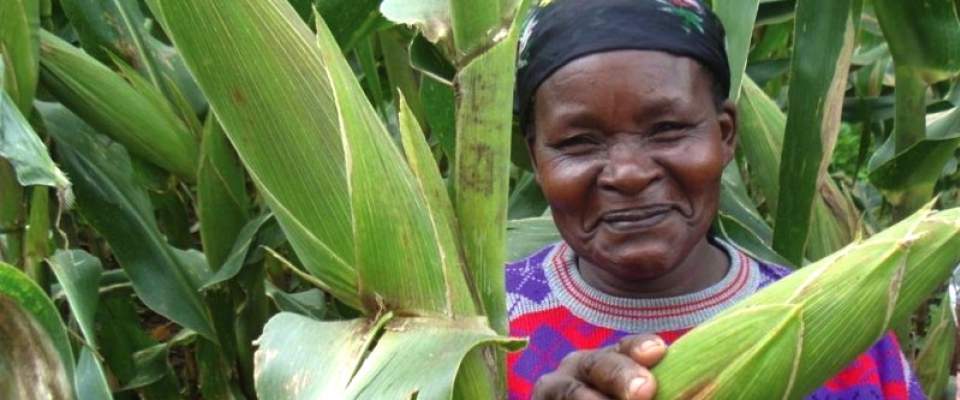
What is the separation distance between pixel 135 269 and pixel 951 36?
850mm

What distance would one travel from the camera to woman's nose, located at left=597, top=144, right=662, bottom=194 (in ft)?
2.83

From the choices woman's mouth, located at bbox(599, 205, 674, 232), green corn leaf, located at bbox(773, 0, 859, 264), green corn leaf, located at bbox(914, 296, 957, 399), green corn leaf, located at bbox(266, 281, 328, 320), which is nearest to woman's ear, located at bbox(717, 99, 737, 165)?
woman's mouth, located at bbox(599, 205, 674, 232)

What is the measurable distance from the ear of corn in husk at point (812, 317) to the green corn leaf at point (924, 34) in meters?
0.66

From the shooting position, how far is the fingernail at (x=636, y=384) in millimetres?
658

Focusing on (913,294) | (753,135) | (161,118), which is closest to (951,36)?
(753,135)

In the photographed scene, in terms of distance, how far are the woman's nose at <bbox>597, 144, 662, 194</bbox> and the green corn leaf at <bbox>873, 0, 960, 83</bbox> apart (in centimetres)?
52

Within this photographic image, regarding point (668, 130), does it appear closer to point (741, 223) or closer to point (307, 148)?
point (307, 148)

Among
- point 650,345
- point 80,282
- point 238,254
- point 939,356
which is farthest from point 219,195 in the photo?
point 939,356

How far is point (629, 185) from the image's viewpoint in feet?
2.84

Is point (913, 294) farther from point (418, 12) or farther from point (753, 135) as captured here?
point (753, 135)

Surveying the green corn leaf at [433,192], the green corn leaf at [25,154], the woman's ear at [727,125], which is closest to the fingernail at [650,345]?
the green corn leaf at [433,192]

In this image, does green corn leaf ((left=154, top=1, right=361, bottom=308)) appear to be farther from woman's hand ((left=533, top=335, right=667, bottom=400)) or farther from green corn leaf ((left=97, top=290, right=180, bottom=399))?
green corn leaf ((left=97, top=290, right=180, bottom=399))

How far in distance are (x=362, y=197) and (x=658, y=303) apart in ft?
1.28

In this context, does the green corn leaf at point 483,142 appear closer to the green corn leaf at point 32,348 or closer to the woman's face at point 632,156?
the woman's face at point 632,156
